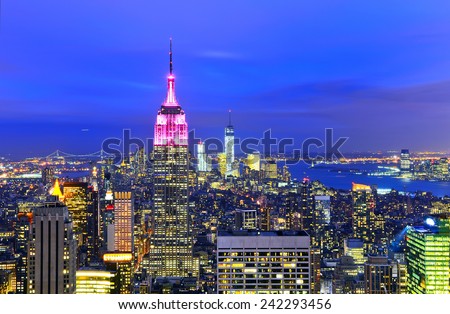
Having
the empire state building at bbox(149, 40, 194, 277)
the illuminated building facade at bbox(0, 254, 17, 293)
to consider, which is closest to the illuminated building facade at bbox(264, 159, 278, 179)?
the empire state building at bbox(149, 40, 194, 277)

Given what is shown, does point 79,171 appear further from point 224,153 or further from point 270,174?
point 270,174

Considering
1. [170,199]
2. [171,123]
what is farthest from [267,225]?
[170,199]

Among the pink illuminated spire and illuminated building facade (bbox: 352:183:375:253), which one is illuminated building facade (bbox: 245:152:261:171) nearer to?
the pink illuminated spire

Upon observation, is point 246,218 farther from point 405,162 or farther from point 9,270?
point 9,270

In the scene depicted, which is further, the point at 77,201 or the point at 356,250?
the point at 77,201

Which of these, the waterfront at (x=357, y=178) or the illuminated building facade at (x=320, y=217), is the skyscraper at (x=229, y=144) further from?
the illuminated building facade at (x=320, y=217)

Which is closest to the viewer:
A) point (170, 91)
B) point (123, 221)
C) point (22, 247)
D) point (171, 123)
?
point (22, 247)
